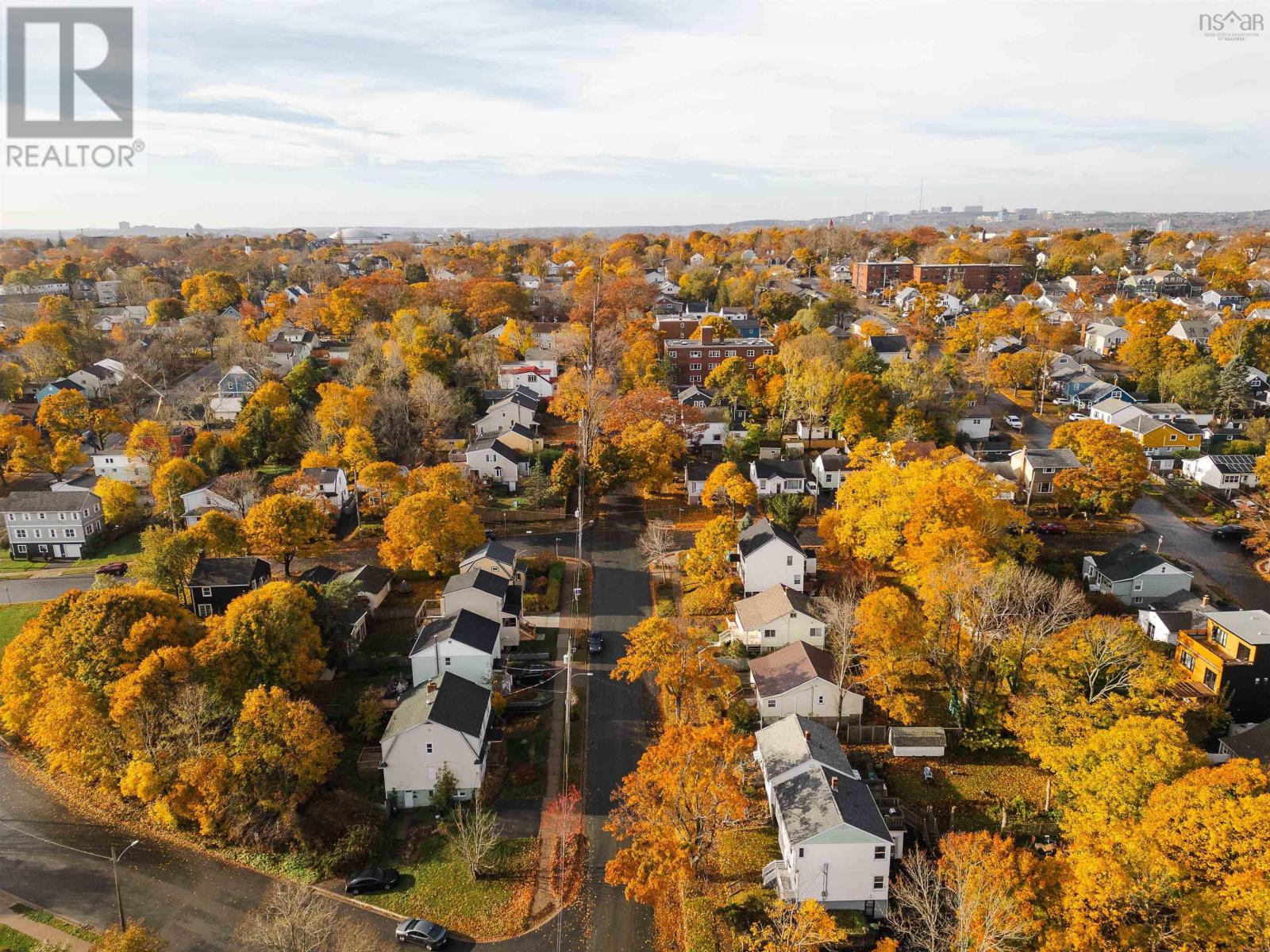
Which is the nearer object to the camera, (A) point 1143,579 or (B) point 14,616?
(A) point 1143,579

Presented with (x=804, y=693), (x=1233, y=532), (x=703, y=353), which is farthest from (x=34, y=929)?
(x=703, y=353)

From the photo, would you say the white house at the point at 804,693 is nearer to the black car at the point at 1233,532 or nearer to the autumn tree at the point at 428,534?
the autumn tree at the point at 428,534

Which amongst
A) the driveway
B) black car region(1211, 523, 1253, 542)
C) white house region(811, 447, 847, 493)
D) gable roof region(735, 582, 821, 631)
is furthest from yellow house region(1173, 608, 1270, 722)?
the driveway

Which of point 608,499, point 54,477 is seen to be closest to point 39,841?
point 608,499

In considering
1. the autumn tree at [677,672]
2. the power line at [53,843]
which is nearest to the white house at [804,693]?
the autumn tree at [677,672]

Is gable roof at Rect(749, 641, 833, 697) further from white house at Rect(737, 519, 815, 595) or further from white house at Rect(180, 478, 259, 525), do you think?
white house at Rect(180, 478, 259, 525)

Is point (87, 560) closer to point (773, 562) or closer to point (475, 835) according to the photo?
point (475, 835)
